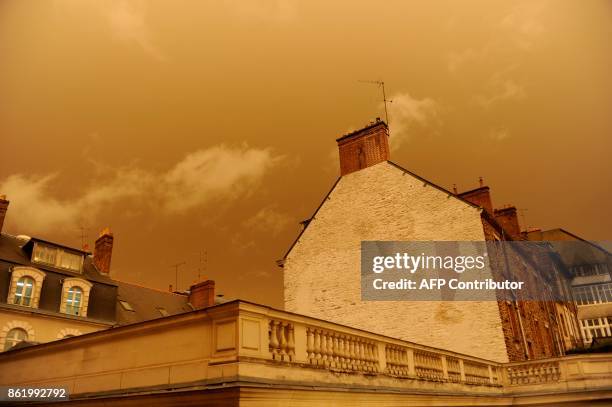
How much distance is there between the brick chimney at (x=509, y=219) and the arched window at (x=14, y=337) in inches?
917

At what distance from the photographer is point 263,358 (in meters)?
5.84

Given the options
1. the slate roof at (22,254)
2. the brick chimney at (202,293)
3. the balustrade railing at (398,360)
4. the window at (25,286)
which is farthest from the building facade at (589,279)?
the window at (25,286)

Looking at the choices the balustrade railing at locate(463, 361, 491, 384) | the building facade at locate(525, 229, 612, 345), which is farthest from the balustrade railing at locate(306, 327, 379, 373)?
the building facade at locate(525, 229, 612, 345)

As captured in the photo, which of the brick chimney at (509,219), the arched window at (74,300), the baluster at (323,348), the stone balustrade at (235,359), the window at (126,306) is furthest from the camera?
the brick chimney at (509,219)

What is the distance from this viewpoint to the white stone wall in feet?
57.5

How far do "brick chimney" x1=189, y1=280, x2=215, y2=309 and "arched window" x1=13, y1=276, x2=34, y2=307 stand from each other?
11.5m

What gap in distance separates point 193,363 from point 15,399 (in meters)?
5.44

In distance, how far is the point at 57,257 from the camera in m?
22.6

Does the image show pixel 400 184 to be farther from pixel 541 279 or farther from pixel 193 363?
pixel 193 363

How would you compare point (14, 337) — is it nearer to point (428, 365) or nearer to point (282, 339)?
point (428, 365)

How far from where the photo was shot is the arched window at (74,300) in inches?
853

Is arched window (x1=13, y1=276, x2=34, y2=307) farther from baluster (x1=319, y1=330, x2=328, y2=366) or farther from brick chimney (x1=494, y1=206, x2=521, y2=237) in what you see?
brick chimney (x1=494, y1=206, x2=521, y2=237)

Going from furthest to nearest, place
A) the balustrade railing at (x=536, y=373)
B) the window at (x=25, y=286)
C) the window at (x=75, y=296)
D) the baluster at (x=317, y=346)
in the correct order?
the window at (x=75, y=296) → the window at (x=25, y=286) → the balustrade railing at (x=536, y=373) → the baluster at (x=317, y=346)

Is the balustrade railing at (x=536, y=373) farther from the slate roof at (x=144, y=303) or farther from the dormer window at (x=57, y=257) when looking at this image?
the dormer window at (x=57, y=257)
